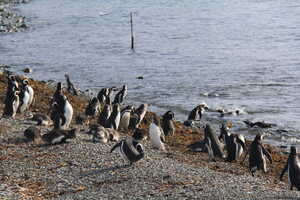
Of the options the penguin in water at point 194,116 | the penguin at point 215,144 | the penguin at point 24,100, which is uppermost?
the penguin at point 24,100

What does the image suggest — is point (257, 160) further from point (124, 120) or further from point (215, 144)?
point (124, 120)

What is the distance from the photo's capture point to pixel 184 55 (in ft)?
120

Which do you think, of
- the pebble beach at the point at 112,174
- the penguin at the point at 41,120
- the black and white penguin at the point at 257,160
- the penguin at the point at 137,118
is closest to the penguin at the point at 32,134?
the pebble beach at the point at 112,174

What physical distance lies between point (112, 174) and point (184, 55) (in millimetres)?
25137

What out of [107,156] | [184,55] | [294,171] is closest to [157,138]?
[107,156]

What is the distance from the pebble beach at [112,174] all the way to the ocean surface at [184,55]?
538 cm

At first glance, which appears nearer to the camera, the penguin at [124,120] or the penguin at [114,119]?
the penguin at [114,119]

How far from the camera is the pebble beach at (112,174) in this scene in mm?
10773

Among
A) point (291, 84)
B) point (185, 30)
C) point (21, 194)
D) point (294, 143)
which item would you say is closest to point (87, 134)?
point (21, 194)

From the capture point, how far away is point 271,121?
819 inches

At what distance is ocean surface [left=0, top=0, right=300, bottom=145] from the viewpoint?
2403cm

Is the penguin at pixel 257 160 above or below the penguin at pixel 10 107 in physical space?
below

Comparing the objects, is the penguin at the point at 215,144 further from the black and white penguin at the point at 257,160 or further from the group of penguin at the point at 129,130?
the black and white penguin at the point at 257,160

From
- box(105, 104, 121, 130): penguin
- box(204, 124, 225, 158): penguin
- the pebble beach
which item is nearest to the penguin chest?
the pebble beach
